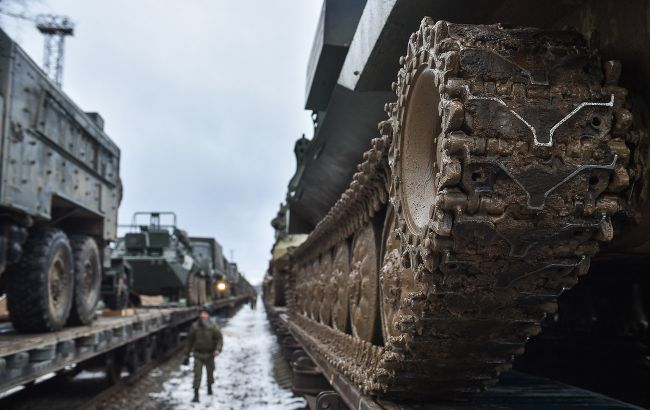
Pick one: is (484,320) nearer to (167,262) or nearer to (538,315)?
(538,315)

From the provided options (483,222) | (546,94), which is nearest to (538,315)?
(483,222)

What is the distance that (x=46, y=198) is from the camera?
233 inches

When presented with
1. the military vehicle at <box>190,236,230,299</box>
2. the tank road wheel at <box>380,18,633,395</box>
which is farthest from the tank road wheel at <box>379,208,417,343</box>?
the military vehicle at <box>190,236,230,299</box>

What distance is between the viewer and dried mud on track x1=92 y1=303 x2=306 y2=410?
25.4 ft

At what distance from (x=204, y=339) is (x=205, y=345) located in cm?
14

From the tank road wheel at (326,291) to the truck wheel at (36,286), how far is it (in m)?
2.59

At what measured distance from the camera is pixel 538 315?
8.13 ft

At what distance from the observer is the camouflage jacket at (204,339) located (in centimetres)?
927

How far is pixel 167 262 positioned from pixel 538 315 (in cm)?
1458

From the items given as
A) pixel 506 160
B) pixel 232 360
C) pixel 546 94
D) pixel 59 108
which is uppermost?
pixel 59 108

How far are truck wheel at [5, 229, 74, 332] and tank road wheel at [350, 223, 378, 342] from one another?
10.0 feet

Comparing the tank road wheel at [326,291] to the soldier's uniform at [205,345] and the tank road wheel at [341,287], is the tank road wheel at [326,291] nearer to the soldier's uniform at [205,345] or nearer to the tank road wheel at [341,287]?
the tank road wheel at [341,287]

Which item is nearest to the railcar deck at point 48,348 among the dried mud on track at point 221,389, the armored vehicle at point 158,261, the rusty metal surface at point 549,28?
the dried mud on track at point 221,389

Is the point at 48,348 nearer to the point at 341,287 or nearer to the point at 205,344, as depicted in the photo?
the point at 341,287
